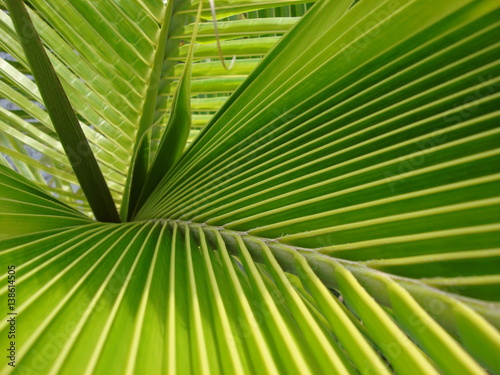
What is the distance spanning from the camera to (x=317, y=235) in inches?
16.3

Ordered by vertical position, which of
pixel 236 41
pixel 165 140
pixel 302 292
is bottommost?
pixel 302 292

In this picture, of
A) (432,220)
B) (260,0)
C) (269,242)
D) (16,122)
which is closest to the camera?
(432,220)

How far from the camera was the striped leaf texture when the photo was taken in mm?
295

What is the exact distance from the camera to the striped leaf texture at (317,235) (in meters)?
0.30

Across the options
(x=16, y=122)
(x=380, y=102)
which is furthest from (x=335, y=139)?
(x=16, y=122)

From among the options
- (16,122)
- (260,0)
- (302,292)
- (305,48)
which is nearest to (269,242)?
(302,292)

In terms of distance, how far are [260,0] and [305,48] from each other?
377 mm

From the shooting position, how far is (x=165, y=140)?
28.2 inches

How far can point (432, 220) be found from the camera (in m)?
A: 0.34

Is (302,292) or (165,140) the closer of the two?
(302,292)

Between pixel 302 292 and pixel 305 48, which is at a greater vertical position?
pixel 305 48

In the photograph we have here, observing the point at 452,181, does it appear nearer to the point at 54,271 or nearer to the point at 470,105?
the point at 470,105

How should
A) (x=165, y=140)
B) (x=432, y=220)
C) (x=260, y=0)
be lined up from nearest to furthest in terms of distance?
(x=432, y=220), (x=165, y=140), (x=260, y=0)

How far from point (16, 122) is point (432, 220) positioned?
1.00 m
